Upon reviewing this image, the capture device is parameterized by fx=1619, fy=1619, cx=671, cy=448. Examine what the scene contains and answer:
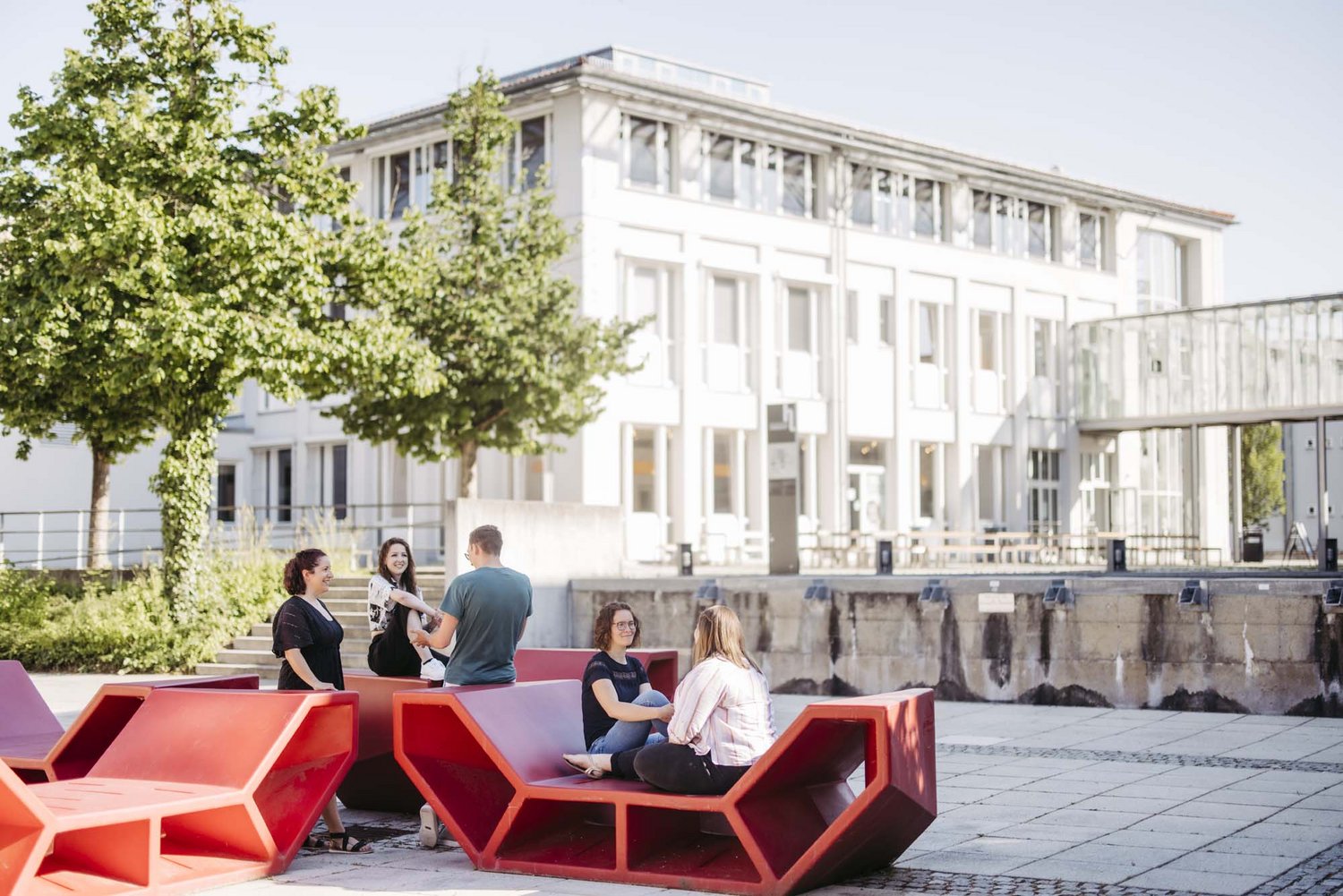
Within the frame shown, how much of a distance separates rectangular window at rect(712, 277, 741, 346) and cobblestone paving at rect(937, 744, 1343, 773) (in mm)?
23051

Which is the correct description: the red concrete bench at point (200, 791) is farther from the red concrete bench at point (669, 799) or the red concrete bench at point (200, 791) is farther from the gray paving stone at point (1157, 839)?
the gray paving stone at point (1157, 839)

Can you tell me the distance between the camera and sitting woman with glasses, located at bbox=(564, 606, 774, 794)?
7.75m

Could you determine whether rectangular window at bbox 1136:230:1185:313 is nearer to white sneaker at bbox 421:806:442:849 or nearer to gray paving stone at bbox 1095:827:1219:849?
gray paving stone at bbox 1095:827:1219:849

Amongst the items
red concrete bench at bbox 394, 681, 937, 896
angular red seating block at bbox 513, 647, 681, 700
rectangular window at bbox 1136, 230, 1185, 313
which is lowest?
red concrete bench at bbox 394, 681, 937, 896

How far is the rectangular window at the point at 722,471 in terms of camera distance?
3572 centimetres

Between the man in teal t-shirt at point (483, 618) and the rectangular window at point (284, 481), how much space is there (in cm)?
3269

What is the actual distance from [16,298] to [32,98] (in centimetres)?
297

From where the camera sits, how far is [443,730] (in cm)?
887

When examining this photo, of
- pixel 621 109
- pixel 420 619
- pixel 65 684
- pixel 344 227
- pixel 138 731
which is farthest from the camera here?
pixel 621 109

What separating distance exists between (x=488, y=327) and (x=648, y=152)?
9427 millimetres

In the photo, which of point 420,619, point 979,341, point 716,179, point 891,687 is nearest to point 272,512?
point 716,179

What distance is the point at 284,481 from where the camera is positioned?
4153cm

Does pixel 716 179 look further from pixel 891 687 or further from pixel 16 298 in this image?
pixel 891 687

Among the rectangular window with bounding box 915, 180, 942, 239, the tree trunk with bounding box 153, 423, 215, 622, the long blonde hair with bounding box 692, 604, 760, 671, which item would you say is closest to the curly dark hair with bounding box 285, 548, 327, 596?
the long blonde hair with bounding box 692, 604, 760, 671
